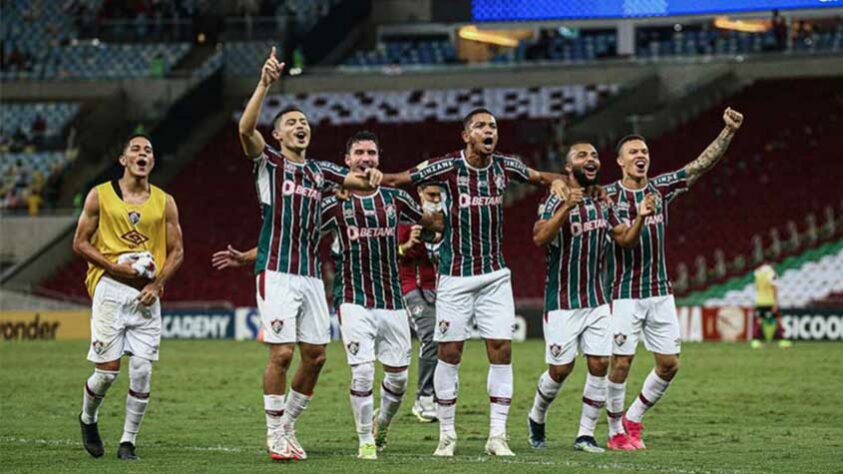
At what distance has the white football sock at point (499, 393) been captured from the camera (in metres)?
13.4

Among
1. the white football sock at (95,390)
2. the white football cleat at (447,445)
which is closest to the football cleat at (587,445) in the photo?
the white football cleat at (447,445)

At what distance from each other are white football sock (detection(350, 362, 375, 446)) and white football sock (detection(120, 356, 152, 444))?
→ 1732 millimetres

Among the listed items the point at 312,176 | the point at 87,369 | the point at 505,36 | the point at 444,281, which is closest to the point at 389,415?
the point at 444,281

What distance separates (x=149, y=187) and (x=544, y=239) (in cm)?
343

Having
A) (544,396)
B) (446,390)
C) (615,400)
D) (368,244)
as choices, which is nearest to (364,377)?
(446,390)

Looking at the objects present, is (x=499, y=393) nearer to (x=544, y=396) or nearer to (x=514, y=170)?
(x=544, y=396)

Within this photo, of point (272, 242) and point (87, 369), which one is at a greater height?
point (272, 242)

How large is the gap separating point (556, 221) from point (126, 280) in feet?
12.0

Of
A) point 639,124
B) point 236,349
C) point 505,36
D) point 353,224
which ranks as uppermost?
point 505,36

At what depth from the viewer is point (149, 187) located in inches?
548

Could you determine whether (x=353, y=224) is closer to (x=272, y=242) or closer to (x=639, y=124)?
(x=272, y=242)

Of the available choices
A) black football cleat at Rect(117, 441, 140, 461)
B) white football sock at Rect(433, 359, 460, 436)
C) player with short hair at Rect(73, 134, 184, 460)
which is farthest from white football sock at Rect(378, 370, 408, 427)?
black football cleat at Rect(117, 441, 140, 461)

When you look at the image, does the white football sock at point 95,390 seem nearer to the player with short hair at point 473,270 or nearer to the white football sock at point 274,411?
the white football sock at point 274,411

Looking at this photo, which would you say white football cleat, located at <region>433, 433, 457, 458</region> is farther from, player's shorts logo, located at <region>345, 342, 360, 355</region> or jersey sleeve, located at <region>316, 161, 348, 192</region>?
jersey sleeve, located at <region>316, 161, 348, 192</region>
